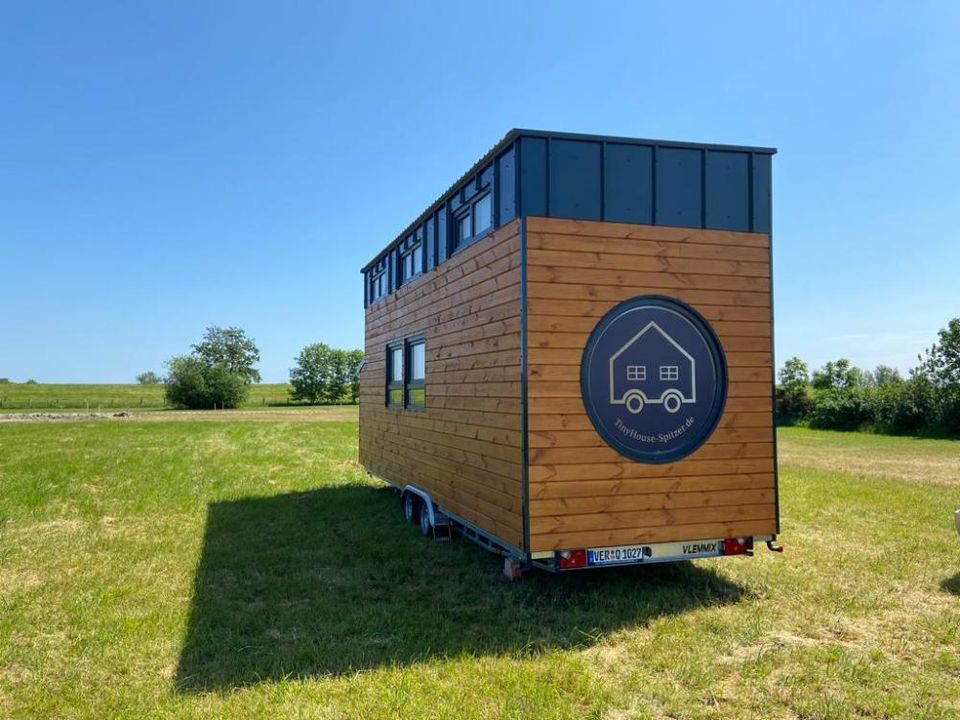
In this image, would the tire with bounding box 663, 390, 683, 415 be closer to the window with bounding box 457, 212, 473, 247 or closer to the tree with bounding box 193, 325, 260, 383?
the window with bounding box 457, 212, 473, 247

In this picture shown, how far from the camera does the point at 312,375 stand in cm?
8956

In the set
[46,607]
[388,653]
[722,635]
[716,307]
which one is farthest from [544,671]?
[46,607]

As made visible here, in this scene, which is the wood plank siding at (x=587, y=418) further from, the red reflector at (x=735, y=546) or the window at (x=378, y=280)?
the window at (x=378, y=280)

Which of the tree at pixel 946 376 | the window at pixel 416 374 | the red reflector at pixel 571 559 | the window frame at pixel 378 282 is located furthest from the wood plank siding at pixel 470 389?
the tree at pixel 946 376

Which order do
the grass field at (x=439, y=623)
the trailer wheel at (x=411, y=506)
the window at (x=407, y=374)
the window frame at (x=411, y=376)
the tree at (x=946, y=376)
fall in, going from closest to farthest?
the grass field at (x=439, y=623)
the window frame at (x=411, y=376)
the window at (x=407, y=374)
the trailer wheel at (x=411, y=506)
the tree at (x=946, y=376)

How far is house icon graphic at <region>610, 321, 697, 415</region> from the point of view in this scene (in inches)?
247

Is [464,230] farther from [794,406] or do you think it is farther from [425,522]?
[794,406]

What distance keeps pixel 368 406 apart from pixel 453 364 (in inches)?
214

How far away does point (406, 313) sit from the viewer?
400 inches

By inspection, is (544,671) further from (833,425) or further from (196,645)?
(833,425)

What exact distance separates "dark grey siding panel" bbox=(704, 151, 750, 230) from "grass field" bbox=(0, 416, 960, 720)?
3630mm

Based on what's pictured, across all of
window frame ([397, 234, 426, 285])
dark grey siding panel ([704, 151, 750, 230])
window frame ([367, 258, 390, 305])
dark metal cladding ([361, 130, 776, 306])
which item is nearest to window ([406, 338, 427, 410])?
window frame ([397, 234, 426, 285])

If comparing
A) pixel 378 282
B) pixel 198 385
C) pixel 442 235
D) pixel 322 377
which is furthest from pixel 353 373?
pixel 442 235

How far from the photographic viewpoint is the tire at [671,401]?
6391 mm
